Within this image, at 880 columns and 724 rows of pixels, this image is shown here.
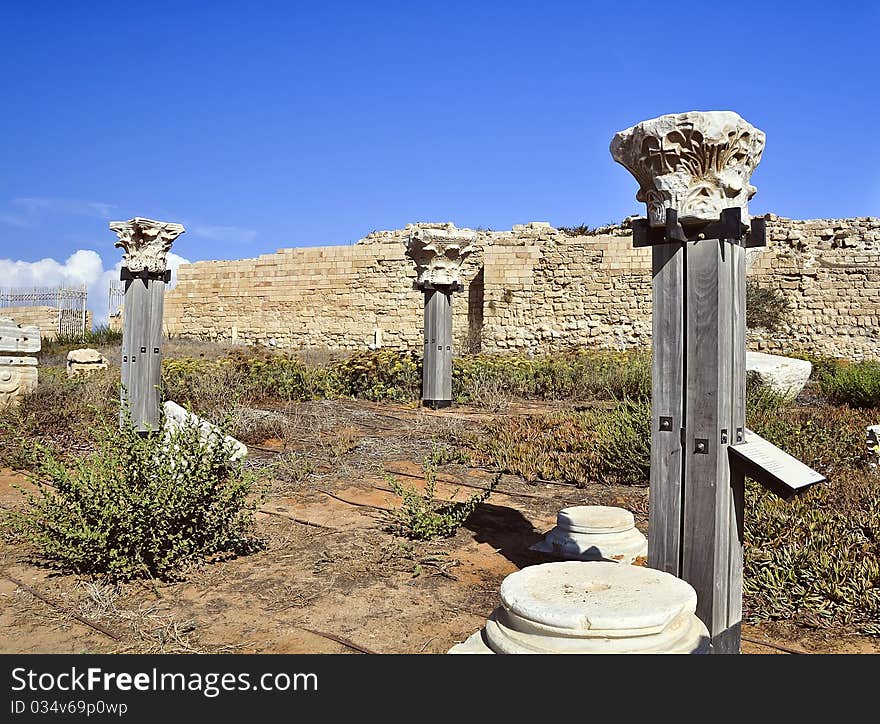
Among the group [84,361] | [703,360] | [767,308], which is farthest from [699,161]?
[767,308]

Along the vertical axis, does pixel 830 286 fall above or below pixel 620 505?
above

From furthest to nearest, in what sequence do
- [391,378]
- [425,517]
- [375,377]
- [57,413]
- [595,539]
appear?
[391,378] < [375,377] < [57,413] < [425,517] < [595,539]

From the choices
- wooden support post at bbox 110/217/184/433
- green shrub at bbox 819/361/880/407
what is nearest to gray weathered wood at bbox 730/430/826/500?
wooden support post at bbox 110/217/184/433

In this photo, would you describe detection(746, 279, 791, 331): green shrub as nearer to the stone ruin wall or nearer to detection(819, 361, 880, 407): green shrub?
the stone ruin wall

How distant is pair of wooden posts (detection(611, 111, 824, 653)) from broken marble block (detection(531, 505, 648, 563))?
0.90 meters

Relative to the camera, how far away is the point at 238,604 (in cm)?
347

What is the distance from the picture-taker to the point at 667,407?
9.87ft

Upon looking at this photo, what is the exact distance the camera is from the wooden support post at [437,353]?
9922 mm

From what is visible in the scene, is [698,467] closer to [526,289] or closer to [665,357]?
[665,357]

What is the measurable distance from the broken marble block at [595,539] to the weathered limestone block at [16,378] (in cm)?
700

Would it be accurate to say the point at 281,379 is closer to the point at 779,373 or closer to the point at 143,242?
the point at 143,242

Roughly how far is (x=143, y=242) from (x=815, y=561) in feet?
20.3
